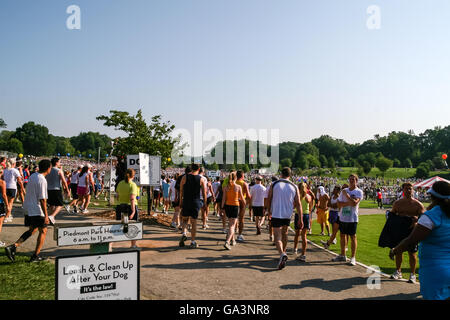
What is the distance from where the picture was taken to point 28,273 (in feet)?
18.0

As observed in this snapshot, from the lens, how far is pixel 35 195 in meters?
6.16

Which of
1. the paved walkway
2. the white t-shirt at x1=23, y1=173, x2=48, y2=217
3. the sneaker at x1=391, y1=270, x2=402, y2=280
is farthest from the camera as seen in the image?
the sneaker at x1=391, y1=270, x2=402, y2=280

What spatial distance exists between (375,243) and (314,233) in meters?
2.32

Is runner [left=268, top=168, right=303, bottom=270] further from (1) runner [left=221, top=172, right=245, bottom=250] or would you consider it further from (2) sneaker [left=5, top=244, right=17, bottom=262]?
(2) sneaker [left=5, top=244, right=17, bottom=262]

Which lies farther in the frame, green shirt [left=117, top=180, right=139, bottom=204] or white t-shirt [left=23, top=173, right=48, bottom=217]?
green shirt [left=117, top=180, right=139, bottom=204]

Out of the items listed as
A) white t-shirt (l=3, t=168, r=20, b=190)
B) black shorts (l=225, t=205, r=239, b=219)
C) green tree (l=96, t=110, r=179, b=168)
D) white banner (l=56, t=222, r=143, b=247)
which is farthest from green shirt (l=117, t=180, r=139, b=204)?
green tree (l=96, t=110, r=179, b=168)

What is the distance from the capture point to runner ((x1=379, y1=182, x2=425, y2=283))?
5.95 metres

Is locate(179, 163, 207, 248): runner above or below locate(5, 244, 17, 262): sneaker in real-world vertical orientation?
above

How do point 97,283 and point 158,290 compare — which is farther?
point 158,290

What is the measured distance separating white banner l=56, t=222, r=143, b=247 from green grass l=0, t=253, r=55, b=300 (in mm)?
1787

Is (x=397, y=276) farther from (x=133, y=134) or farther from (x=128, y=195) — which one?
(x=133, y=134)

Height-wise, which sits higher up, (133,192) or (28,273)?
(133,192)

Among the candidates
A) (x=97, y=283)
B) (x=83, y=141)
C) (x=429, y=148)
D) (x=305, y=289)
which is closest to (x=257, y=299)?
(x=305, y=289)
